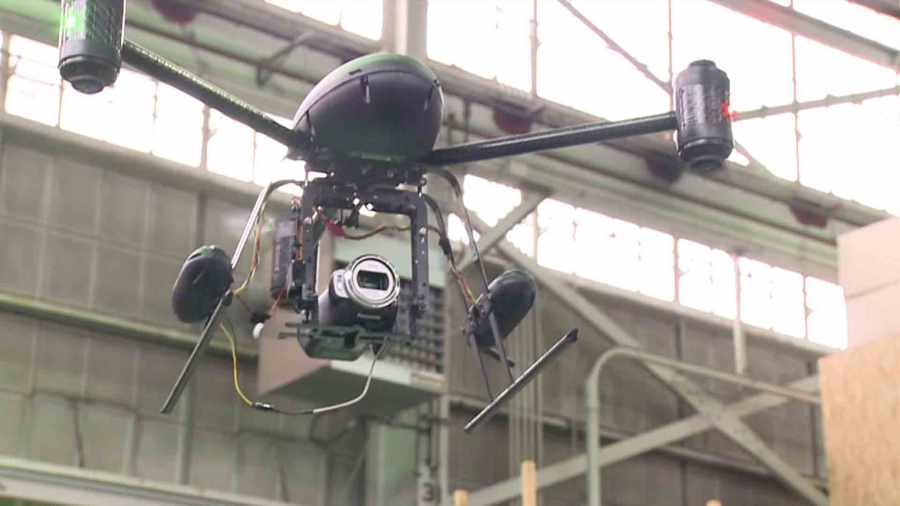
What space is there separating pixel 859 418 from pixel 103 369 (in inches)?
226

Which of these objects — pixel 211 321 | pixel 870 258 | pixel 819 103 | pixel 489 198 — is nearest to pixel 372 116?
pixel 211 321

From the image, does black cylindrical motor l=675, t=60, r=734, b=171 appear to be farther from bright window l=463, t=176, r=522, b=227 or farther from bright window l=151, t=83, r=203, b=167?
bright window l=463, t=176, r=522, b=227

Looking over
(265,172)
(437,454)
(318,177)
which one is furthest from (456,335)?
(318,177)

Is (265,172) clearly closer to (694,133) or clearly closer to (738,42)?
(738,42)

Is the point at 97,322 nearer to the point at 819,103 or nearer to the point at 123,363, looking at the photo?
the point at 123,363

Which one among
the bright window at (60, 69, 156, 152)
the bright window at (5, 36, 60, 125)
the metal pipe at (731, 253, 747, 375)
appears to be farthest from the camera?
the metal pipe at (731, 253, 747, 375)

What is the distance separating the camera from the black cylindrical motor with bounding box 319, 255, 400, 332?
5383 mm

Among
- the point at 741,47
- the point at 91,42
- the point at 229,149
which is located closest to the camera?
the point at 91,42

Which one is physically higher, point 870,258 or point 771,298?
point 771,298

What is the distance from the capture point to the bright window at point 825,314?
16797 mm

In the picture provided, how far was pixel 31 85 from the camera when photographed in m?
12.2

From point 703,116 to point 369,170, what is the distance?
1.11m

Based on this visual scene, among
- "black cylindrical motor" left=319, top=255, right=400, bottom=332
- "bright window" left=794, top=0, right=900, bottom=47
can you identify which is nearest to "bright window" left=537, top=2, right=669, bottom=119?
Result: "bright window" left=794, top=0, right=900, bottom=47

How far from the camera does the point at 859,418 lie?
12.4 metres
